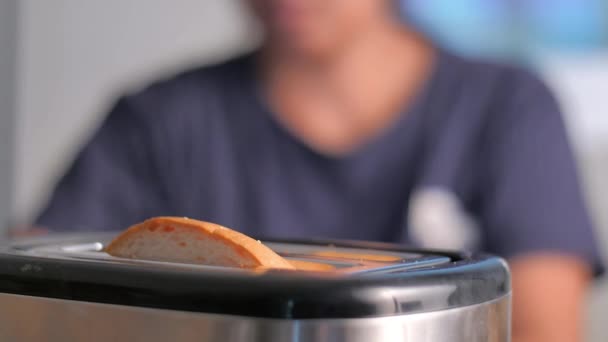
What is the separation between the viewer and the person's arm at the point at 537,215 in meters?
1.20

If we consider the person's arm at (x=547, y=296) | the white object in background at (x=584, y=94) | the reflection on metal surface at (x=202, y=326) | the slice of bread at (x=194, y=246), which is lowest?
the person's arm at (x=547, y=296)

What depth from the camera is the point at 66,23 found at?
2.06 meters

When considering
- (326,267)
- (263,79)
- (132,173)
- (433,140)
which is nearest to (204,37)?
(263,79)

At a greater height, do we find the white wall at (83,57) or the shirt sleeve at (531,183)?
the white wall at (83,57)

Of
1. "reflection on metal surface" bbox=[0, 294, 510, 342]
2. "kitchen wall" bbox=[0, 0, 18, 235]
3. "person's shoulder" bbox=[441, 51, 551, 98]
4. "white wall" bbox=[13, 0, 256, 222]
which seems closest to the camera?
"reflection on metal surface" bbox=[0, 294, 510, 342]

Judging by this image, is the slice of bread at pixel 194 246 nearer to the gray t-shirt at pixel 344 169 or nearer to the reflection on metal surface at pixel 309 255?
the reflection on metal surface at pixel 309 255

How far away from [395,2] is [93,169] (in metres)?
0.64

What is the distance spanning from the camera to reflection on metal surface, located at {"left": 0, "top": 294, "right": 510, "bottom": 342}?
0.29 m

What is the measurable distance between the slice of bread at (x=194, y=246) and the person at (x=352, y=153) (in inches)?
36.2

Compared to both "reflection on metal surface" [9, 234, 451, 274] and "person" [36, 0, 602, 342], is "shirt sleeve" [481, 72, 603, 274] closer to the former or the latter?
"person" [36, 0, 602, 342]

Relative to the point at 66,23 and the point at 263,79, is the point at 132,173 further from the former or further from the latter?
the point at 66,23

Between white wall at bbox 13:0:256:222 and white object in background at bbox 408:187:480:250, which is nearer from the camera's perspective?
white object in background at bbox 408:187:480:250

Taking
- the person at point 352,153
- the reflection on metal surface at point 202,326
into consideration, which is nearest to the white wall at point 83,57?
the person at point 352,153

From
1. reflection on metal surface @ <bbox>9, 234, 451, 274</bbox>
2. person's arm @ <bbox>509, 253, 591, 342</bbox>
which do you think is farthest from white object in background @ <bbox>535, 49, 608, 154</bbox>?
reflection on metal surface @ <bbox>9, 234, 451, 274</bbox>
